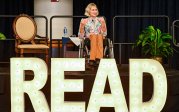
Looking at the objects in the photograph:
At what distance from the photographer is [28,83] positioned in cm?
351

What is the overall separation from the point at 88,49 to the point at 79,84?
75.3 inches

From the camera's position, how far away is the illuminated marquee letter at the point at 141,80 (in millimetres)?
3453

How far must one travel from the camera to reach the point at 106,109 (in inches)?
187

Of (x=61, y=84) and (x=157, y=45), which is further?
(x=157, y=45)

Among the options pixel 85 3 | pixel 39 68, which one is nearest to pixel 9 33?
pixel 85 3

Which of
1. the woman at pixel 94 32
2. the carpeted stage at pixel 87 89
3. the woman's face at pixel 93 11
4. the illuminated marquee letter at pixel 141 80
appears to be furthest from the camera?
the woman's face at pixel 93 11

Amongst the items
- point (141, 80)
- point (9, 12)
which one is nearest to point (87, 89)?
point (141, 80)

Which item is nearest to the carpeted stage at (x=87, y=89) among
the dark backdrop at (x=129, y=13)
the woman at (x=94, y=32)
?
the woman at (x=94, y=32)

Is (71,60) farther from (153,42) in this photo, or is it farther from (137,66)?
(153,42)

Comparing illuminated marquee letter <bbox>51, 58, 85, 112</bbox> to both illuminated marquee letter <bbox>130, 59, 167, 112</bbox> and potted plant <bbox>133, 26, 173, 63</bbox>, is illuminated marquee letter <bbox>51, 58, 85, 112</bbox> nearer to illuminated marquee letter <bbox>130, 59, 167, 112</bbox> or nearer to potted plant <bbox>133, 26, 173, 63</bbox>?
illuminated marquee letter <bbox>130, 59, 167, 112</bbox>

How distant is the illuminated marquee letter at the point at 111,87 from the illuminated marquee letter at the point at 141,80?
0.33ft

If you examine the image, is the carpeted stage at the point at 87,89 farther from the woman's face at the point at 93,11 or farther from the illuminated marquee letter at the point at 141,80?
the illuminated marquee letter at the point at 141,80

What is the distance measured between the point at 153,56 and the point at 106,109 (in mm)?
1862

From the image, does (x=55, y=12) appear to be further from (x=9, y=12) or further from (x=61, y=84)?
(x=61, y=84)
